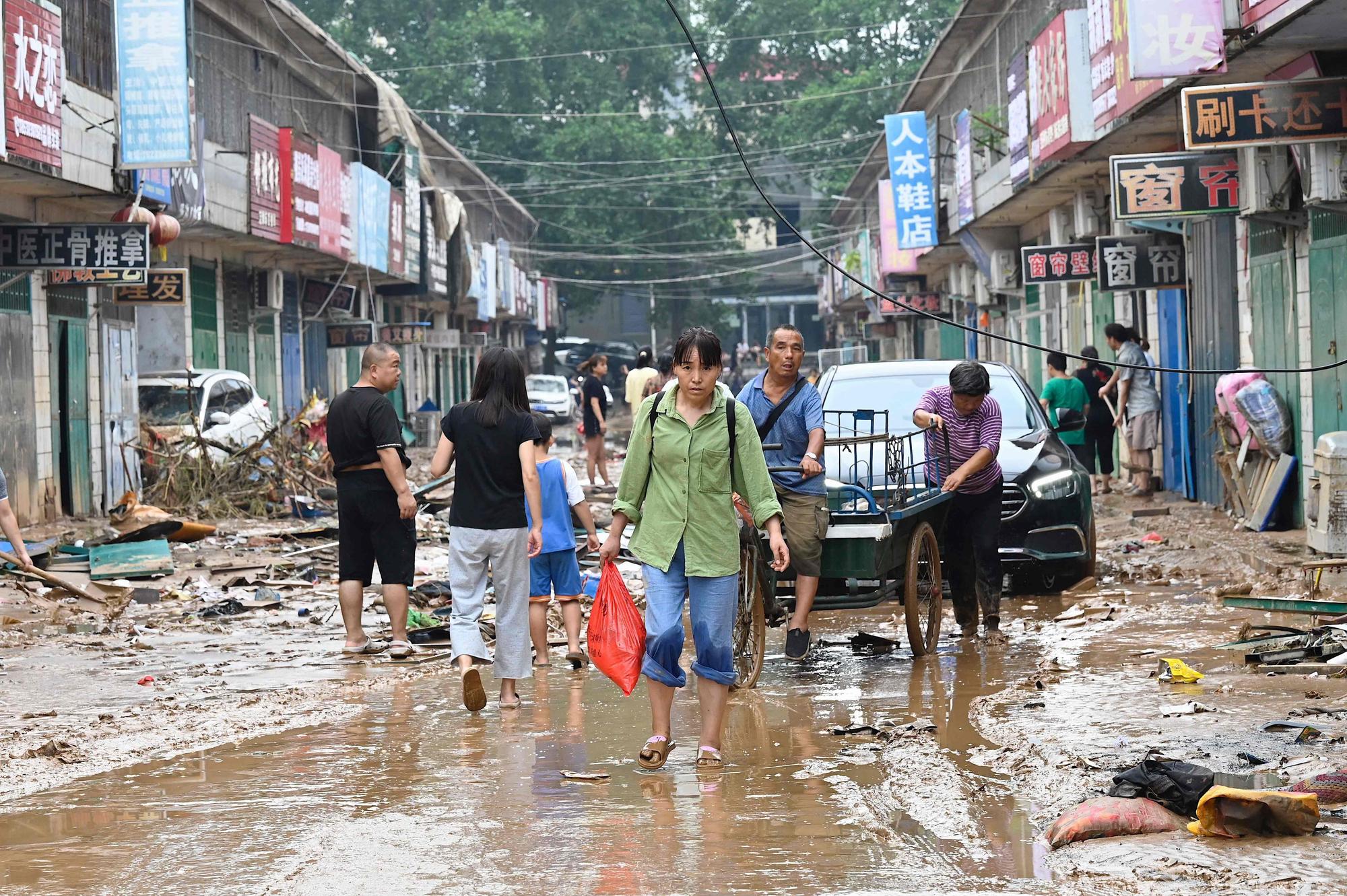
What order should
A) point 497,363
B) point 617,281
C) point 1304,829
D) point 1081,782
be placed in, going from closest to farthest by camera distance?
point 1304,829
point 1081,782
point 497,363
point 617,281

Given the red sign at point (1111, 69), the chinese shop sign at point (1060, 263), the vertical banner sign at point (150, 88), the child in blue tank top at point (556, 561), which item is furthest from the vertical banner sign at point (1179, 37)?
the vertical banner sign at point (150, 88)

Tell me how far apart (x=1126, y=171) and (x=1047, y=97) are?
5343mm

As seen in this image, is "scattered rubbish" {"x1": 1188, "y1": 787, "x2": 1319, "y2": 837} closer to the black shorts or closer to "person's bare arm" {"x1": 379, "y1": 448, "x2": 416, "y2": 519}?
"person's bare arm" {"x1": 379, "y1": 448, "x2": 416, "y2": 519}

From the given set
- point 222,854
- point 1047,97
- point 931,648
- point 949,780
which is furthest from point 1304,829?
point 1047,97

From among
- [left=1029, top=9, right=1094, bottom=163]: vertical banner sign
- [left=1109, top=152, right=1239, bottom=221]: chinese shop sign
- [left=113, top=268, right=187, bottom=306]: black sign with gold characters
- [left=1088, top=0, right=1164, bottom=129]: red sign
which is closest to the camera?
[left=1109, top=152, right=1239, bottom=221]: chinese shop sign

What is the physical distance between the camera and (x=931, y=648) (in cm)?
924

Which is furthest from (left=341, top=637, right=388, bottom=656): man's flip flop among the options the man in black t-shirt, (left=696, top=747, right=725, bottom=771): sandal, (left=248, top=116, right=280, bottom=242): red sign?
(left=248, top=116, right=280, bottom=242): red sign

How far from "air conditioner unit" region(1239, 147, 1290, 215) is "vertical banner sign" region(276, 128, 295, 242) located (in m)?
16.9

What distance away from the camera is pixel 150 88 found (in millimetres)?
18312

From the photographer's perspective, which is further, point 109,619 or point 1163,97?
point 1163,97

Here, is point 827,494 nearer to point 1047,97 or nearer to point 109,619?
point 109,619

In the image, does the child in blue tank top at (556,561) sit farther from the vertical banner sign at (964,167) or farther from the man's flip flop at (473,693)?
the vertical banner sign at (964,167)

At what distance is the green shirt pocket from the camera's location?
653 cm

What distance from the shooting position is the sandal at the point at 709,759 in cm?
634
